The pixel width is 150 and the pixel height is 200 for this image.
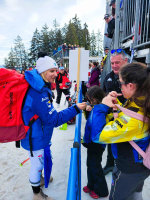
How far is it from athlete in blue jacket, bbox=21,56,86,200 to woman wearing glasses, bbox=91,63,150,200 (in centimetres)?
66

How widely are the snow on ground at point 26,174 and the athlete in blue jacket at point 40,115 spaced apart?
0.35 m

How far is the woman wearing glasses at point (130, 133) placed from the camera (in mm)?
1081

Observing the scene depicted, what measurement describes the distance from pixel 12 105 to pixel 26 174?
181 cm

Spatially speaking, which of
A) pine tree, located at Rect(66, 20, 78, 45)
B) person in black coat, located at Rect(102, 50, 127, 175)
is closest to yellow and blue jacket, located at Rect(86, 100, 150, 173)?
person in black coat, located at Rect(102, 50, 127, 175)

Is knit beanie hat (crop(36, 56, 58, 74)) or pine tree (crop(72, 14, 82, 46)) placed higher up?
pine tree (crop(72, 14, 82, 46))

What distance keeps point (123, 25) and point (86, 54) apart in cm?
181

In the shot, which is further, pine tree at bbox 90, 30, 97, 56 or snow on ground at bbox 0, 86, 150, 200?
pine tree at bbox 90, 30, 97, 56

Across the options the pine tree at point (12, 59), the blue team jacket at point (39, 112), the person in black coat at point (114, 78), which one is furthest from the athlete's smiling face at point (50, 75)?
the pine tree at point (12, 59)

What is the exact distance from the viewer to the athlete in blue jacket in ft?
5.35

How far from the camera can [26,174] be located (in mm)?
2725

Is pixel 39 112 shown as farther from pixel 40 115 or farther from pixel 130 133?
pixel 130 133

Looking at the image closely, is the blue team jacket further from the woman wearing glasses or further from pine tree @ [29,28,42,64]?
pine tree @ [29,28,42,64]

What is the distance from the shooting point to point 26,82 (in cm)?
167

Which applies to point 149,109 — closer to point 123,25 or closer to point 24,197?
point 24,197
